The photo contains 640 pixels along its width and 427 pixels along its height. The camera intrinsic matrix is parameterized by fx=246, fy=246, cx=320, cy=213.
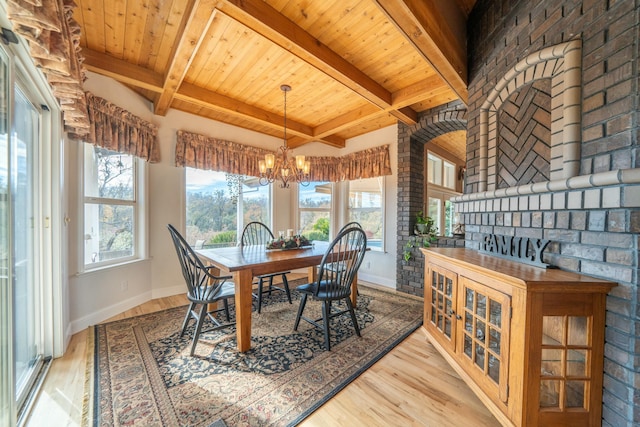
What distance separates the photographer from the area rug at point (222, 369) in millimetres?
1415

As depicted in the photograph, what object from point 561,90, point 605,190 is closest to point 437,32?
point 561,90

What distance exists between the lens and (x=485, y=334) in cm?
143

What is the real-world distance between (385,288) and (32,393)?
3.70m

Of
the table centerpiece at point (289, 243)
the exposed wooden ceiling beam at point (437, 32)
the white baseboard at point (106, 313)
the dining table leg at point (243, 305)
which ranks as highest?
the exposed wooden ceiling beam at point (437, 32)

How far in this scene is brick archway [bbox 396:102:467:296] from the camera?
351 cm

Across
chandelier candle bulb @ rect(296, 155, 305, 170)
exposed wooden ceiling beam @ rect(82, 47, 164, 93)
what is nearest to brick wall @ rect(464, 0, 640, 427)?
chandelier candle bulb @ rect(296, 155, 305, 170)

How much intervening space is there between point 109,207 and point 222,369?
2.28 metres

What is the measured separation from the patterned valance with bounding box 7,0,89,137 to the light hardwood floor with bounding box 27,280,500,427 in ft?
6.01

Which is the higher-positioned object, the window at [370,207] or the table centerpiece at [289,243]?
the window at [370,207]

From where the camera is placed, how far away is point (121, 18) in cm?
191

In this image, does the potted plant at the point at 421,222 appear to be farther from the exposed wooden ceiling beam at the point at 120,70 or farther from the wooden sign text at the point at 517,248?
A: the exposed wooden ceiling beam at the point at 120,70

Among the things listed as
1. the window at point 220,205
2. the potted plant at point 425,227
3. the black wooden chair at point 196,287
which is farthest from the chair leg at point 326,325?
the window at point 220,205

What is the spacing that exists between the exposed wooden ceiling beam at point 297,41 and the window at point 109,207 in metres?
2.17

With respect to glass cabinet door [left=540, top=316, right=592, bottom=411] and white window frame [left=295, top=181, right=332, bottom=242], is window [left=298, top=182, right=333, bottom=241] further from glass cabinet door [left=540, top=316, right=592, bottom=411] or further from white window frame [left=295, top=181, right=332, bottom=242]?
glass cabinet door [left=540, top=316, right=592, bottom=411]
